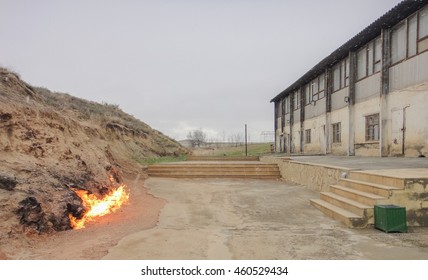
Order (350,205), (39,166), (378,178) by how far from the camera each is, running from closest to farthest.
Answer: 1. (350,205)
2. (378,178)
3. (39,166)

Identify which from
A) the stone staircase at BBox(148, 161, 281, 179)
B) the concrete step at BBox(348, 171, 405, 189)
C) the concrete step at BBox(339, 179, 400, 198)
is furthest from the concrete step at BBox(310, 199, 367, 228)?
the stone staircase at BBox(148, 161, 281, 179)

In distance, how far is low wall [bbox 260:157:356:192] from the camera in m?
9.64

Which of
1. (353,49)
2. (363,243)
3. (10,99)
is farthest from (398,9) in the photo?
(10,99)

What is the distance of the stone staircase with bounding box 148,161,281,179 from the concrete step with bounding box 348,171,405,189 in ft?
25.5

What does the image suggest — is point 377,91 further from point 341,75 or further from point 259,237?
point 259,237

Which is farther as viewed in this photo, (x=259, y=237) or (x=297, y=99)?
(x=297, y=99)

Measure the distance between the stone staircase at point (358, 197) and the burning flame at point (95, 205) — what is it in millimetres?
5351

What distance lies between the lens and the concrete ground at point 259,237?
15.3 ft

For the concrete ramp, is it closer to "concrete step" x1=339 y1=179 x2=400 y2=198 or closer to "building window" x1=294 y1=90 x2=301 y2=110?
"concrete step" x1=339 y1=179 x2=400 y2=198

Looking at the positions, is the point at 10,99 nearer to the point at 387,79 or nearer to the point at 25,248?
the point at 25,248

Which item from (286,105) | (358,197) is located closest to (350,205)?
(358,197)

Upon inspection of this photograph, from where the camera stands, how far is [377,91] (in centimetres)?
1484

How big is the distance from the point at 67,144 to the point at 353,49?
49.1 feet

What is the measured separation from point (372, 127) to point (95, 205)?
43.6ft
